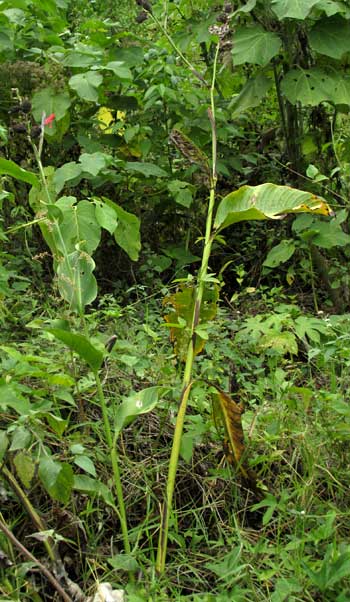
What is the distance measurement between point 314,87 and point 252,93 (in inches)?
12.4

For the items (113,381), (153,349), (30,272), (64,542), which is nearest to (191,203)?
(30,272)

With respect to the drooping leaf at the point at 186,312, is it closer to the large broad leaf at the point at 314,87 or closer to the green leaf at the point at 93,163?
the green leaf at the point at 93,163

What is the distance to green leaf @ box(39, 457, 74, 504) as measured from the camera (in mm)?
1955

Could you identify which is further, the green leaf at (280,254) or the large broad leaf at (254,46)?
the green leaf at (280,254)

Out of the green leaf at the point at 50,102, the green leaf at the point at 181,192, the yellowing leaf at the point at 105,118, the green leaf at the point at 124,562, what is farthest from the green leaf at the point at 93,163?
the green leaf at the point at 124,562

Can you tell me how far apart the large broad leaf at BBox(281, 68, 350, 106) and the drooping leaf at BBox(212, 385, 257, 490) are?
2.05 m

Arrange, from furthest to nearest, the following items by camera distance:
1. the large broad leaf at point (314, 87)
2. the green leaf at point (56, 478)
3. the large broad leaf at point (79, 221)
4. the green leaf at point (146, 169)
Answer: the green leaf at point (146, 169)
the large broad leaf at point (314, 87)
the large broad leaf at point (79, 221)
the green leaf at point (56, 478)

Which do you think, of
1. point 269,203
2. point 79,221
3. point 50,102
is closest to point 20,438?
point 269,203

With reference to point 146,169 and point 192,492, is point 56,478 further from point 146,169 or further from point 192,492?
point 146,169

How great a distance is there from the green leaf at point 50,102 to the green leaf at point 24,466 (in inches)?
88.5

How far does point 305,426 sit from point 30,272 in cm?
193

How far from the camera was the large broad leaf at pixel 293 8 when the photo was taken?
358cm

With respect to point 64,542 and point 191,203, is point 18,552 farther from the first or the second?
point 191,203

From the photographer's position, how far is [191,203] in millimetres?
4332
